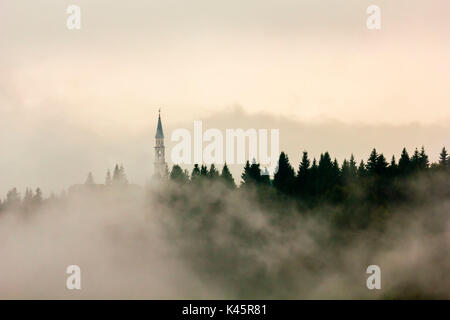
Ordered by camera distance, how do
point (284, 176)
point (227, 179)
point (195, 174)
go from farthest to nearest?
point (195, 174) < point (227, 179) < point (284, 176)

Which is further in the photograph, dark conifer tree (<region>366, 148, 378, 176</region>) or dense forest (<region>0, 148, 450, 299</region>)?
dark conifer tree (<region>366, 148, 378, 176</region>)

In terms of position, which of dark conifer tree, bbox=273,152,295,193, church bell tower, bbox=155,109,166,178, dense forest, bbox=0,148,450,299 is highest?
church bell tower, bbox=155,109,166,178

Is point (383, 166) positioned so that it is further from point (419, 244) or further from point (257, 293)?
point (257, 293)

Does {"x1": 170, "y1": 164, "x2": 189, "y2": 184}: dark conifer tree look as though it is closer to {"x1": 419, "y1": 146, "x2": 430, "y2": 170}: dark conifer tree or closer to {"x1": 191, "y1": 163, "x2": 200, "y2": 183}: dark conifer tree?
{"x1": 191, "y1": 163, "x2": 200, "y2": 183}: dark conifer tree

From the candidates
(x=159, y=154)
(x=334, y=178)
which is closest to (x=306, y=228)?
(x=334, y=178)

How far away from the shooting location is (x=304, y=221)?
103500 millimetres

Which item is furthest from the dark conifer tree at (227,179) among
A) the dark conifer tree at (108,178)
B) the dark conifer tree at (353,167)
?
the dark conifer tree at (108,178)

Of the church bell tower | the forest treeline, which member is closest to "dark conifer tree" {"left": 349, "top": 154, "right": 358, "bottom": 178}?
the forest treeline

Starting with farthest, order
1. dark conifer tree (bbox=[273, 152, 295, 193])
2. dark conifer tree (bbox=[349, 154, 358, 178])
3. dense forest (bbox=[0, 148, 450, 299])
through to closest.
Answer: dark conifer tree (bbox=[349, 154, 358, 178])
dark conifer tree (bbox=[273, 152, 295, 193])
dense forest (bbox=[0, 148, 450, 299])

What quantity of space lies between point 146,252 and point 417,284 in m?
40.0

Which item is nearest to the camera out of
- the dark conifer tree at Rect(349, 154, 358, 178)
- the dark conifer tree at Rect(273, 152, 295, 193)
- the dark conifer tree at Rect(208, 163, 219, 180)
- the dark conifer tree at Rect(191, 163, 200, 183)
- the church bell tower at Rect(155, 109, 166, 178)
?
the dark conifer tree at Rect(273, 152, 295, 193)

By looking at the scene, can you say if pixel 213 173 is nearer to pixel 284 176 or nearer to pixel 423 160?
pixel 284 176

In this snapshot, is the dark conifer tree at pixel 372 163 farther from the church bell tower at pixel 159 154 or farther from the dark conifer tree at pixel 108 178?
the church bell tower at pixel 159 154
